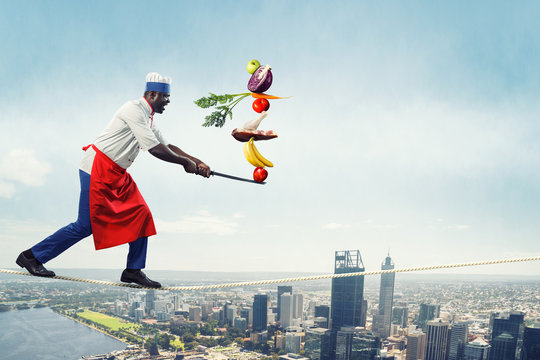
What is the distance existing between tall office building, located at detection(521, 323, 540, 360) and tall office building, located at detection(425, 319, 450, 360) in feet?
12.7

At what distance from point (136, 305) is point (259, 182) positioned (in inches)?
845

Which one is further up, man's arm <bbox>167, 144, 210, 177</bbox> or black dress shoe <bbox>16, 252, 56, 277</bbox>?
man's arm <bbox>167, 144, 210, 177</bbox>

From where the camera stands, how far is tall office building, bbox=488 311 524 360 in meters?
23.8

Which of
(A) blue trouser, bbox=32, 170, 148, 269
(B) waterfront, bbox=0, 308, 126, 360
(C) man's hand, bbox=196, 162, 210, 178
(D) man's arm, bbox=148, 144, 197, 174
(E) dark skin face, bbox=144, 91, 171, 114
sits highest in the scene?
(E) dark skin face, bbox=144, 91, 171, 114

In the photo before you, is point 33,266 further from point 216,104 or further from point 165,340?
point 165,340

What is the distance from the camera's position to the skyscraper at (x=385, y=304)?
27.0m

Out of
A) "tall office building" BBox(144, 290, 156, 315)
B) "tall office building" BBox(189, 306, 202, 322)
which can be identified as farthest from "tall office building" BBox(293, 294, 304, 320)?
"tall office building" BBox(144, 290, 156, 315)

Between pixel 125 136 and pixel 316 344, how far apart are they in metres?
24.2

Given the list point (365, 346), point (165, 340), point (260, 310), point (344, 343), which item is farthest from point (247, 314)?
point (365, 346)

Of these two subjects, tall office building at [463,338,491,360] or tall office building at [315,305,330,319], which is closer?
tall office building at [463,338,491,360]

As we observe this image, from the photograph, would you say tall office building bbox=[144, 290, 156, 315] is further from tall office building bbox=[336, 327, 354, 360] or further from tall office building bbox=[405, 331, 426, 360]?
tall office building bbox=[405, 331, 426, 360]

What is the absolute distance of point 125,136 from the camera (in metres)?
2.49

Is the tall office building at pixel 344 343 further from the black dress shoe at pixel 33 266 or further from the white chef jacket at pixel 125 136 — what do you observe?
the white chef jacket at pixel 125 136

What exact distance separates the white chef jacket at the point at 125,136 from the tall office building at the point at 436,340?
2511 centimetres
